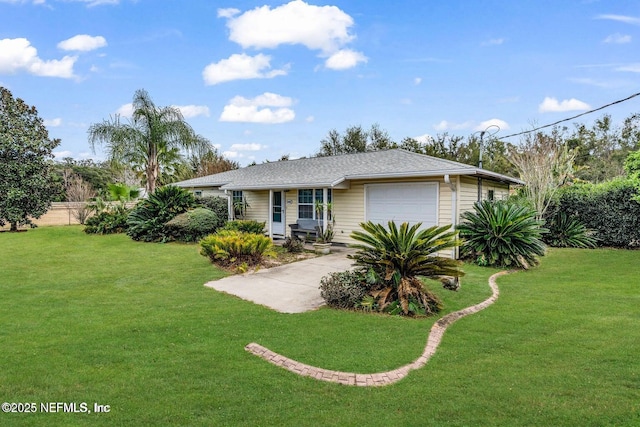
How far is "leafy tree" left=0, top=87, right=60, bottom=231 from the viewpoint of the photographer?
16.0 m

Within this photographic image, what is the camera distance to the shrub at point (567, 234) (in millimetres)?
13352

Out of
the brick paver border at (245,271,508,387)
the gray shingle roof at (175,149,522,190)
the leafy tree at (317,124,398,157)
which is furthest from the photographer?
the leafy tree at (317,124,398,157)

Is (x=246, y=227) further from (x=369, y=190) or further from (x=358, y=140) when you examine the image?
(x=358, y=140)

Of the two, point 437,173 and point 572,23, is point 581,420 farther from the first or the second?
point 572,23

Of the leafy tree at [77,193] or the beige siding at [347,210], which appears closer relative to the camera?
the beige siding at [347,210]

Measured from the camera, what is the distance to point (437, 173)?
10.7 metres

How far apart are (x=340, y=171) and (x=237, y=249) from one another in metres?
5.88

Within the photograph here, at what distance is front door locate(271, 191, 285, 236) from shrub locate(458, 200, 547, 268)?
7.87 meters

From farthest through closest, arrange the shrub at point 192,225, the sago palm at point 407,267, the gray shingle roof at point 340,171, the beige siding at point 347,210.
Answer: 1. the shrub at point 192,225
2. the beige siding at point 347,210
3. the gray shingle roof at point 340,171
4. the sago palm at point 407,267

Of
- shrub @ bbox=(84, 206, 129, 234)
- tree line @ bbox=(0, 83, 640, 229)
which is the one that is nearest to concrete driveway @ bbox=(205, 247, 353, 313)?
tree line @ bbox=(0, 83, 640, 229)

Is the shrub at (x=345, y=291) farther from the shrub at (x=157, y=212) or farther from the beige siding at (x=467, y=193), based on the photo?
the shrub at (x=157, y=212)

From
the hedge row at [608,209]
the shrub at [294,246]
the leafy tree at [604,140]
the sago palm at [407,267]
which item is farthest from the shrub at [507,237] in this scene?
the leafy tree at [604,140]

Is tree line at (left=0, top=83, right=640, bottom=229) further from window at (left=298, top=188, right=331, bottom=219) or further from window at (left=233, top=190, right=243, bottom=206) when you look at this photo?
window at (left=298, top=188, right=331, bottom=219)

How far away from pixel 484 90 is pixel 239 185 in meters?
13.7
